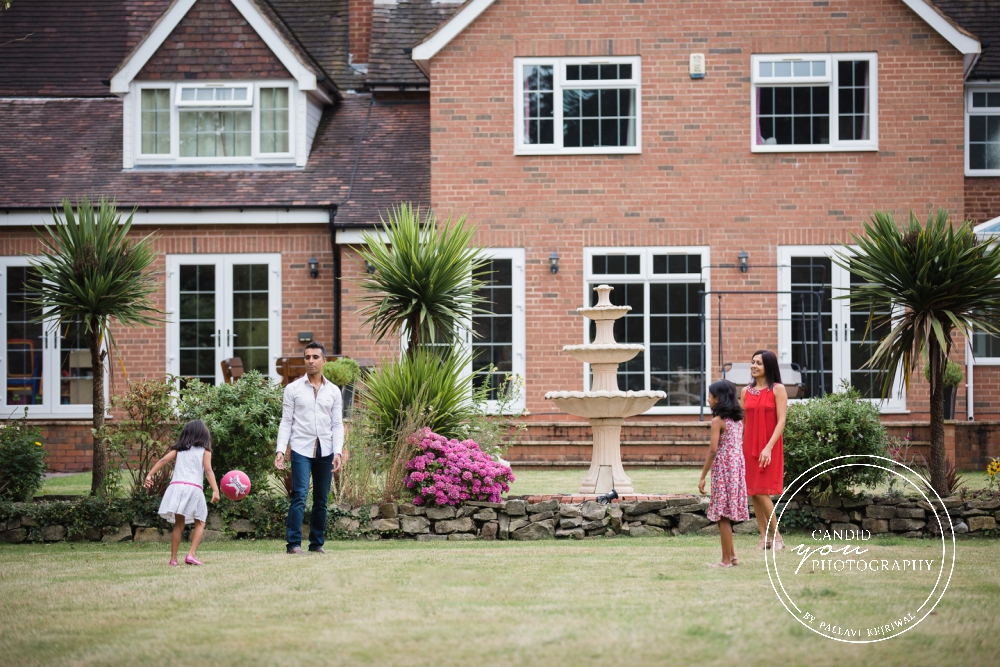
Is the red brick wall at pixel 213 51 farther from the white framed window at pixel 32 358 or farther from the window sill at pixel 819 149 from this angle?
the window sill at pixel 819 149

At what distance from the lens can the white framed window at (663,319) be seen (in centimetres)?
1683

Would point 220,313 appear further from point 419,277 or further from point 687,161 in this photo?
point 687,161

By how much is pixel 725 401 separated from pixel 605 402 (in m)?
2.98

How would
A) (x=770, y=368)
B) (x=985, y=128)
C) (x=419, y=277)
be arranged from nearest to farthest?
(x=770, y=368) < (x=419, y=277) < (x=985, y=128)

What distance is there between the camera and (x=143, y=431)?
1083 cm

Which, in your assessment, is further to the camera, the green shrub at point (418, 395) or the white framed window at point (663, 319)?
the white framed window at point (663, 319)

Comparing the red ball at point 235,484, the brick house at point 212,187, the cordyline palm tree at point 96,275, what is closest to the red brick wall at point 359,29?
the brick house at point 212,187

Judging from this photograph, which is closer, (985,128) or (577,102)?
(577,102)

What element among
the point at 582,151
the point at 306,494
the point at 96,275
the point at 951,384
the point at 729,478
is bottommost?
the point at 306,494

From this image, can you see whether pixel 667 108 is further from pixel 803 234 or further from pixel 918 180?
pixel 918 180

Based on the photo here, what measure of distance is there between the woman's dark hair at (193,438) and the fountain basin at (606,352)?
163 inches

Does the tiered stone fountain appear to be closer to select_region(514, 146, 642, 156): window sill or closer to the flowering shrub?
the flowering shrub

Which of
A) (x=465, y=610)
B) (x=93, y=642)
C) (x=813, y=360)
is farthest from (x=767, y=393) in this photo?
(x=813, y=360)

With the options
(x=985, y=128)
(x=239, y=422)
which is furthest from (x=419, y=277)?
(x=985, y=128)
